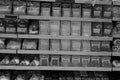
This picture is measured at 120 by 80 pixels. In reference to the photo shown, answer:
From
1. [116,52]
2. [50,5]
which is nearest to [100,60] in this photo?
[116,52]

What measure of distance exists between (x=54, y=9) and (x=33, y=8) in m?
0.36

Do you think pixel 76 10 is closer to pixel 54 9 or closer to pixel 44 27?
pixel 54 9

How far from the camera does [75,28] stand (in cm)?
314

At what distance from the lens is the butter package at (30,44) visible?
3.11 metres

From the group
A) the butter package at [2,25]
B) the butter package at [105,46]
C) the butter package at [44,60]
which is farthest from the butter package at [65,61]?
the butter package at [2,25]

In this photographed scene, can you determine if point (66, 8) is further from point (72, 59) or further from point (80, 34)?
point (72, 59)

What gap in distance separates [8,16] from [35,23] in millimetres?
464

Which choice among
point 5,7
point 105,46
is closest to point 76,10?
Answer: point 105,46

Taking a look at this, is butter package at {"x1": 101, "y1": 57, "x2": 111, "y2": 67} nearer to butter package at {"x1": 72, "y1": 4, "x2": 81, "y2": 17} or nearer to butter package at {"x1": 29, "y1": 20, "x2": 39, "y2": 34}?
butter package at {"x1": 72, "y1": 4, "x2": 81, "y2": 17}

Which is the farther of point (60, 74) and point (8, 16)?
point (60, 74)

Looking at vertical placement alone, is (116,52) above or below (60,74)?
above

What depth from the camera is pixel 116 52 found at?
3150mm

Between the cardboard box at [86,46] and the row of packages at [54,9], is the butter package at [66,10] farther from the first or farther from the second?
the cardboard box at [86,46]

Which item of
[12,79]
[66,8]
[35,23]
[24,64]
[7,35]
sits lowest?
[12,79]
